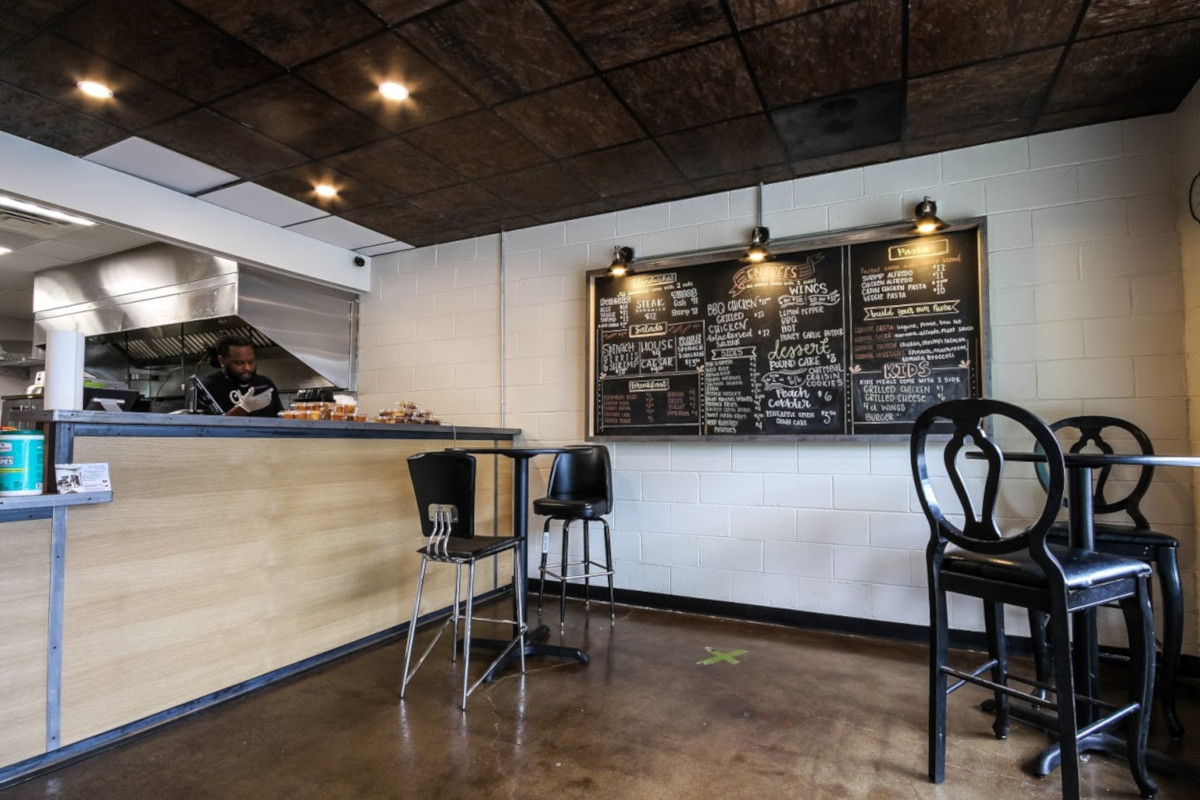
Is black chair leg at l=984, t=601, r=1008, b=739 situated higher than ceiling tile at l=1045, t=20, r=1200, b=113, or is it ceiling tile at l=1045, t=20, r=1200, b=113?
ceiling tile at l=1045, t=20, r=1200, b=113

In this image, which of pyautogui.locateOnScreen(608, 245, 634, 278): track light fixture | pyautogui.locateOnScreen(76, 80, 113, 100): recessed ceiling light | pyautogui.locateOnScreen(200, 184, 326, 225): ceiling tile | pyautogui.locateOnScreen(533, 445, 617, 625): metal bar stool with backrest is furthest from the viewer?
pyautogui.locateOnScreen(608, 245, 634, 278): track light fixture

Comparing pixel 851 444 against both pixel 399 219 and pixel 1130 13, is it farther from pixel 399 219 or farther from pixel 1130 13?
pixel 399 219

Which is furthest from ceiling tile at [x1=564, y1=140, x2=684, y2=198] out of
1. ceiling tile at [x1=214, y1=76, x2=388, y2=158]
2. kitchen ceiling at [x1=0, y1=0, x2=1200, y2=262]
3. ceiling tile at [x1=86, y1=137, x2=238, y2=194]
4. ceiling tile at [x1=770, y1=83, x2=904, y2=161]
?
ceiling tile at [x1=86, y1=137, x2=238, y2=194]

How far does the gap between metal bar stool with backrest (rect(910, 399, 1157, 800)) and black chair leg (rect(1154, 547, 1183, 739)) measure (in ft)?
1.40

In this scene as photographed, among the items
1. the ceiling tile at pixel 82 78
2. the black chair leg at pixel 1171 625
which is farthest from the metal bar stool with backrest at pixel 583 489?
the ceiling tile at pixel 82 78

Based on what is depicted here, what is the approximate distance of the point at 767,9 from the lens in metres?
2.37

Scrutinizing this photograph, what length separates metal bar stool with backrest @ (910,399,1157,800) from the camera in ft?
5.70

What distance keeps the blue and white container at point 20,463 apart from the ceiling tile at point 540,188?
8.90 feet

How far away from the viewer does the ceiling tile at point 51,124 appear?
299 centimetres

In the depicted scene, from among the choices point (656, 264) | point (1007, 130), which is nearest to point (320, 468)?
point (656, 264)

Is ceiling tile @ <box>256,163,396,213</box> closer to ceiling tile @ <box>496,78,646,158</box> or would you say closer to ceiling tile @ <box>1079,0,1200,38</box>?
ceiling tile @ <box>496,78,646,158</box>

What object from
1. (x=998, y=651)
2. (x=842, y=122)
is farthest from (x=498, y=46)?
(x=998, y=651)

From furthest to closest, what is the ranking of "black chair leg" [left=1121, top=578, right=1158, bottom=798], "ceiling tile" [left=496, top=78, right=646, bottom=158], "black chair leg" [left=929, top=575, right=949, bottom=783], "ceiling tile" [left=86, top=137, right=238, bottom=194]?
"ceiling tile" [left=86, top=137, right=238, bottom=194] < "ceiling tile" [left=496, top=78, right=646, bottom=158] < "black chair leg" [left=929, top=575, right=949, bottom=783] < "black chair leg" [left=1121, top=578, right=1158, bottom=798]

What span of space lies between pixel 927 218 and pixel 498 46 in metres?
2.43
